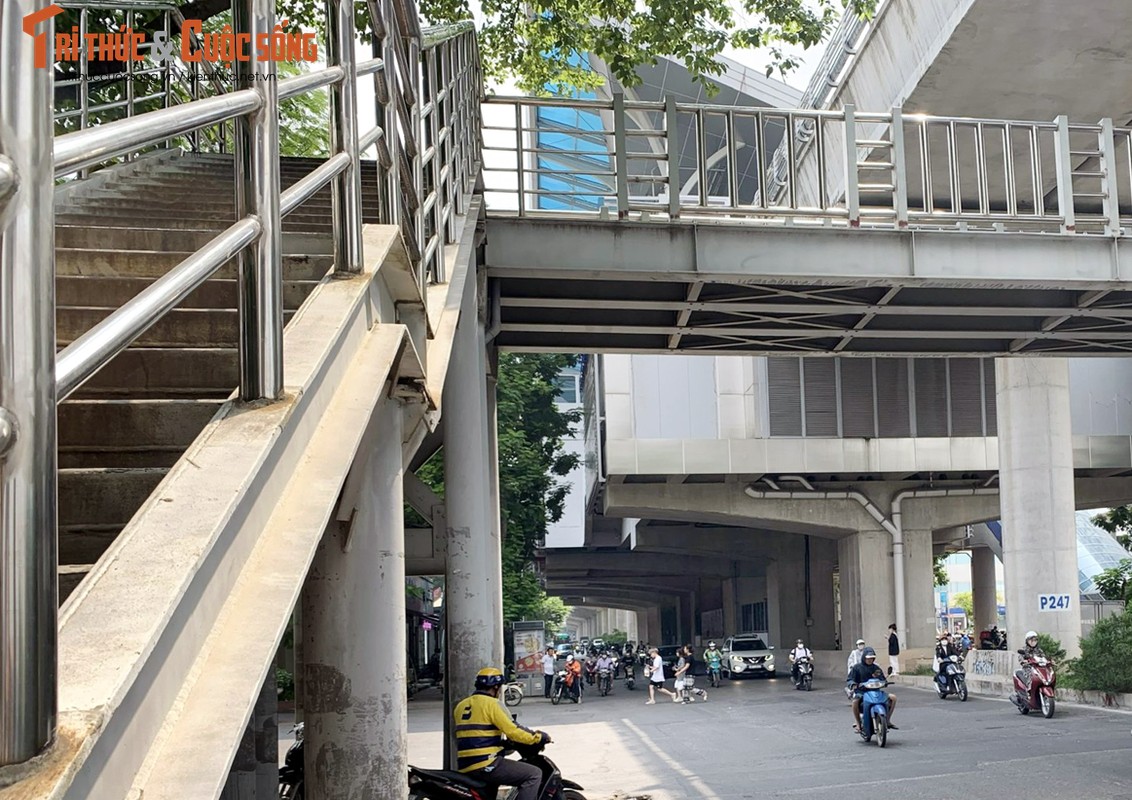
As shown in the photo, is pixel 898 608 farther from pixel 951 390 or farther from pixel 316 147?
pixel 316 147

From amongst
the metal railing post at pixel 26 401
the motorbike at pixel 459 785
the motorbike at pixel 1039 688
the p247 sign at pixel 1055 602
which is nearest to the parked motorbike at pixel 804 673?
the p247 sign at pixel 1055 602

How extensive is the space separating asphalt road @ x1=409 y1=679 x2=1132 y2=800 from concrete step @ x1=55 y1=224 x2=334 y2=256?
29.1ft

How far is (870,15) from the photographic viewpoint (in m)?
15.5

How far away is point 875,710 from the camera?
54.5 feet

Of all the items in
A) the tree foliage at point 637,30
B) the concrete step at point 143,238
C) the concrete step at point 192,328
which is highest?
the tree foliage at point 637,30

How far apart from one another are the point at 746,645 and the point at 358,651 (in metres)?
36.5

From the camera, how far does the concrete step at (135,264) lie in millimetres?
4562

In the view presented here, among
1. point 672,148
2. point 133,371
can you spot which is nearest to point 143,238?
point 133,371

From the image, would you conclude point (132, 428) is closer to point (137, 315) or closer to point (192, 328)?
point (192, 328)

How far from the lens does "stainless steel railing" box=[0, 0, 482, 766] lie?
1.42 metres

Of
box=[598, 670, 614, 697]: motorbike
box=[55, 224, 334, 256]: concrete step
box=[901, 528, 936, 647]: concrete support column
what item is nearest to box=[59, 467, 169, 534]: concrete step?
box=[55, 224, 334, 256]: concrete step

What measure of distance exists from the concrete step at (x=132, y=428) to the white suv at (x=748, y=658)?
38.6m

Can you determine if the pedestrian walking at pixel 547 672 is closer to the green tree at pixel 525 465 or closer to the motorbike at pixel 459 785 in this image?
the green tree at pixel 525 465

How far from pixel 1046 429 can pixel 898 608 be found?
10.8 metres
